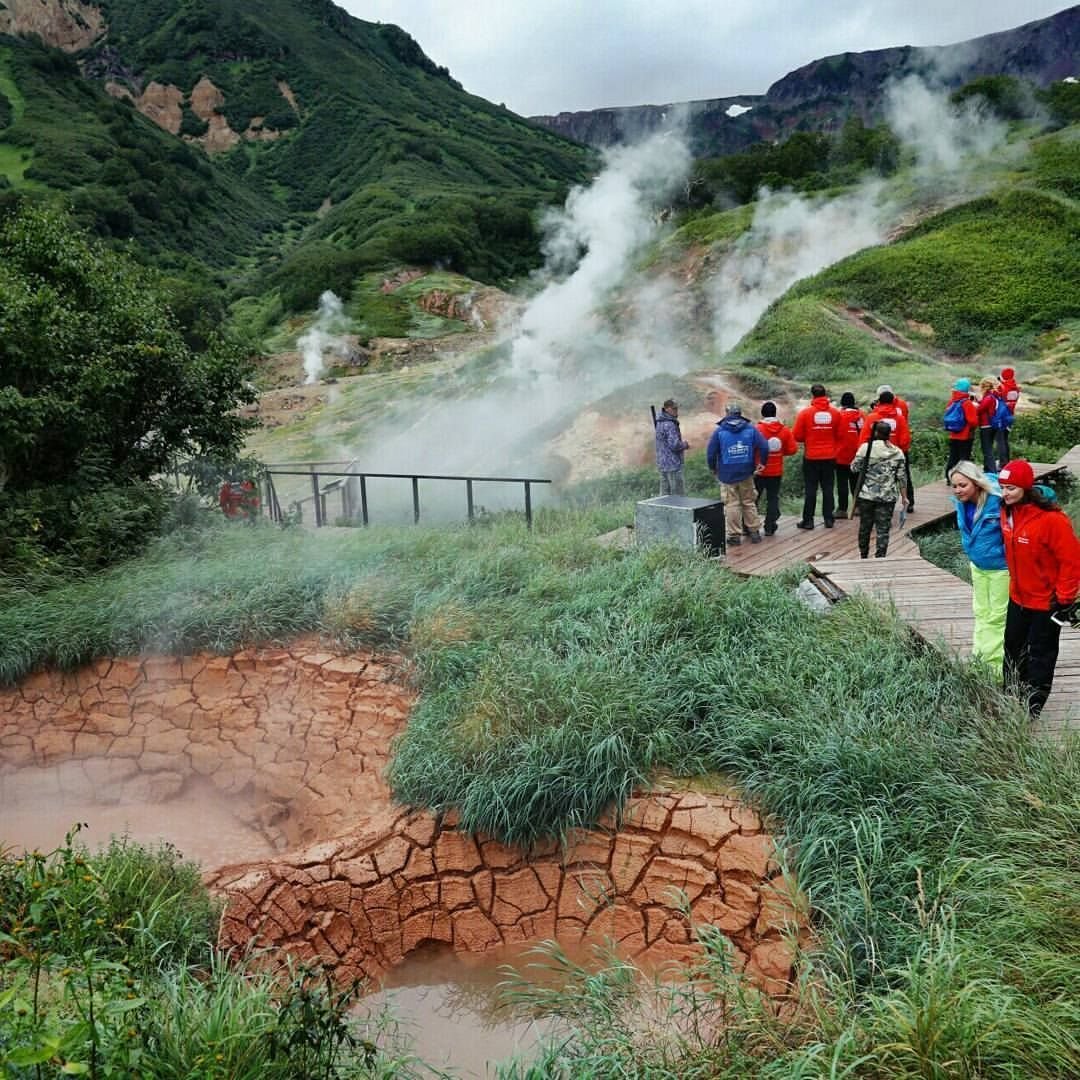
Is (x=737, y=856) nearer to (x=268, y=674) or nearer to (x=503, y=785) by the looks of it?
(x=503, y=785)

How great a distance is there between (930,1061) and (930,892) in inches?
41.3

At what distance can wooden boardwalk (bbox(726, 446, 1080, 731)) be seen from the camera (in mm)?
4887

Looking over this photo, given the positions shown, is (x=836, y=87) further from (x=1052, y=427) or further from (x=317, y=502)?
(x=317, y=502)

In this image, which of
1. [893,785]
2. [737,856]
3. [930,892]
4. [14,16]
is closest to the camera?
[930,892]

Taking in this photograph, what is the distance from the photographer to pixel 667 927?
4309 millimetres

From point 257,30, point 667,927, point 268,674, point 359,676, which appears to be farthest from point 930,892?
point 257,30

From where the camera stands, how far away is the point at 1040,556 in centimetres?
409

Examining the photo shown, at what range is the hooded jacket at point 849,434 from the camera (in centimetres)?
798

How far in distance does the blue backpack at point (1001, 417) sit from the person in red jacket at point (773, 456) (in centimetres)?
321

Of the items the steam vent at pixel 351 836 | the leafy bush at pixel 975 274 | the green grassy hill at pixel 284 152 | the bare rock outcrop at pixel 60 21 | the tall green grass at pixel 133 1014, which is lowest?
the steam vent at pixel 351 836

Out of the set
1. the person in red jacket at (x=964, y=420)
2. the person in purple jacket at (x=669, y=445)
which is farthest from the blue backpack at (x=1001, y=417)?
the person in purple jacket at (x=669, y=445)

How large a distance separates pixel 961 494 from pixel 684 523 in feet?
10.1

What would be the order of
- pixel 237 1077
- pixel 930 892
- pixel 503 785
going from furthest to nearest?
pixel 503 785, pixel 930 892, pixel 237 1077

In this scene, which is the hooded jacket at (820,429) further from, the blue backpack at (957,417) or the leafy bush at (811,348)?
the leafy bush at (811,348)
